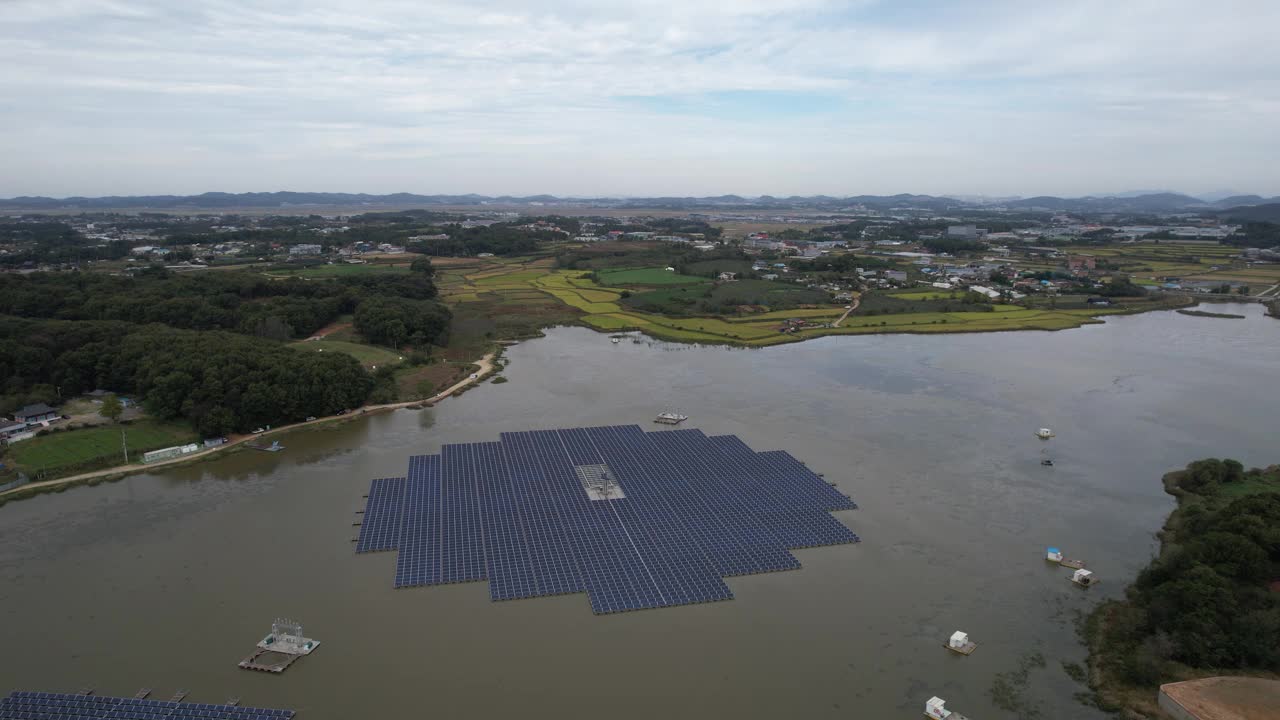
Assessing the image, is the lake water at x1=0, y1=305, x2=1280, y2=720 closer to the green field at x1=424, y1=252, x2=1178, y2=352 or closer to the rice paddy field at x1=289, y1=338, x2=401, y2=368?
the rice paddy field at x1=289, y1=338, x2=401, y2=368

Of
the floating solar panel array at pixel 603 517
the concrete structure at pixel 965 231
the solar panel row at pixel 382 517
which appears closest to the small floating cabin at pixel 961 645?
the floating solar panel array at pixel 603 517

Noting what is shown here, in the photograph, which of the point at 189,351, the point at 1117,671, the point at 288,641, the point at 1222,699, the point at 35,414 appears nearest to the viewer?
the point at 1222,699

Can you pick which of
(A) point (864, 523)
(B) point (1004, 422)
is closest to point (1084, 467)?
(B) point (1004, 422)

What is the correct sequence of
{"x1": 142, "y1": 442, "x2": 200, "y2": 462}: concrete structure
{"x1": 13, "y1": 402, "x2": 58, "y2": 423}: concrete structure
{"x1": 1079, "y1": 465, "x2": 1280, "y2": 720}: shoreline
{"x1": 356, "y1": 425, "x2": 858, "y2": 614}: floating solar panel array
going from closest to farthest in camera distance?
{"x1": 1079, "y1": 465, "x2": 1280, "y2": 720}: shoreline
{"x1": 356, "y1": 425, "x2": 858, "y2": 614}: floating solar panel array
{"x1": 142, "y1": 442, "x2": 200, "y2": 462}: concrete structure
{"x1": 13, "y1": 402, "x2": 58, "y2": 423}: concrete structure

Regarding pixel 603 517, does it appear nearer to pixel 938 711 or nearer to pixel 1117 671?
pixel 938 711

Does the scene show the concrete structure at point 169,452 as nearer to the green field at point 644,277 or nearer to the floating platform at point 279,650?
the floating platform at point 279,650

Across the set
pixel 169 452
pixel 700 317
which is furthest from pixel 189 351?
pixel 700 317

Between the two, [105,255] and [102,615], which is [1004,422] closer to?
[102,615]

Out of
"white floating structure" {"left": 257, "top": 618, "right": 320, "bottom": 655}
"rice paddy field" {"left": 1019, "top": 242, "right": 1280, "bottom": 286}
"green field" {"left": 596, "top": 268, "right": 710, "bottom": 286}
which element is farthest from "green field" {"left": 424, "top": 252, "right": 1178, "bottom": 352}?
"white floating structure" {"left": 257, "top": 618, "right": 320, "bottom": 655}
